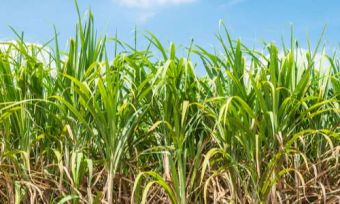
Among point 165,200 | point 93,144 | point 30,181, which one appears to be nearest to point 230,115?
point 165,200

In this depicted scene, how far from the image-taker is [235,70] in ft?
7.48

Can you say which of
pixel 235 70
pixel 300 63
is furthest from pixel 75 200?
pixel 300 63

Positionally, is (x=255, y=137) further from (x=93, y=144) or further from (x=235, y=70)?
(x=93, y=144)

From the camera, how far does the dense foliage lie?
85.3 inches

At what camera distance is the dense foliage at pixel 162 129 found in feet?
7.11

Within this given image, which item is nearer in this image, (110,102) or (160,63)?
(110,102)

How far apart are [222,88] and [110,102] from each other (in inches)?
17.7

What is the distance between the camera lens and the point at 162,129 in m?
2.29

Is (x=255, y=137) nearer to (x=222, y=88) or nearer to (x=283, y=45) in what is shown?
(x=222, y=88)

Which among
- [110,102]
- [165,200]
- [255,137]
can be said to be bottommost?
[165,200]

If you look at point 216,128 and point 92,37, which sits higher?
point 92,37

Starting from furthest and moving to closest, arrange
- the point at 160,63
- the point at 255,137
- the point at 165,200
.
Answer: the point at 160,63, the point at 165,200, the point at 255,137

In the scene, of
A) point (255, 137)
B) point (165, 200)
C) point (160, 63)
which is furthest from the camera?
point (160, 63)

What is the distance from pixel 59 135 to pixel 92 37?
0.42 m
